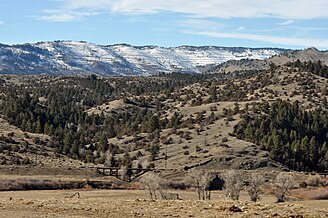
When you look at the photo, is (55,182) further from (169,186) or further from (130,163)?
(130,163)

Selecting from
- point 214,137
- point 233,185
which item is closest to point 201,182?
point 233,185

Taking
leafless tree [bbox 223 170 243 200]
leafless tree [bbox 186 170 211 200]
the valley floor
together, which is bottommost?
leafless tree [bbox 186 170 211 200]

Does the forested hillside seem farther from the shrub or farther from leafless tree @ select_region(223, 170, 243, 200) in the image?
leafless tree @ select_region(223, 170, 243, 200)

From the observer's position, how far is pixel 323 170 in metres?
144

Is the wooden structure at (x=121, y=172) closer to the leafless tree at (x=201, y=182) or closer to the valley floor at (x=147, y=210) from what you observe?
the leafless tree at (x=201, y=182)

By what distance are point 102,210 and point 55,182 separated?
6319cm

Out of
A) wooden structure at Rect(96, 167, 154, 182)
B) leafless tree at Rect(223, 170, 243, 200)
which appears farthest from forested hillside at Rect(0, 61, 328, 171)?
leafless tree at Rect(223, 170, 243, 200)

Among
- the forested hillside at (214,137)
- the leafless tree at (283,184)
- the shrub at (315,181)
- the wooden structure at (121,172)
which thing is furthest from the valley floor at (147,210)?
the forested hillside at (214,137)

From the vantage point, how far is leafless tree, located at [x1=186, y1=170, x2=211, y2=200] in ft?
298

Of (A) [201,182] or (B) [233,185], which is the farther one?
(A) [201,182]

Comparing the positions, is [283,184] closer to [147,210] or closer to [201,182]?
[201,182]

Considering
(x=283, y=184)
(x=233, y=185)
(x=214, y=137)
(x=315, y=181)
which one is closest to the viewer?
(x=233, y=185)

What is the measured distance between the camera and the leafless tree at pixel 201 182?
9071 cm

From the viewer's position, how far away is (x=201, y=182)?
92875mm
